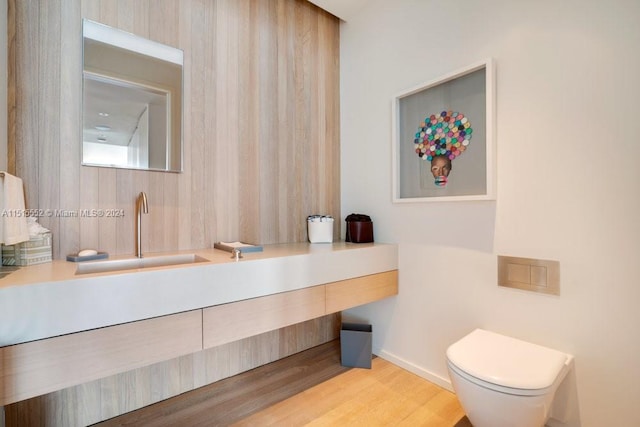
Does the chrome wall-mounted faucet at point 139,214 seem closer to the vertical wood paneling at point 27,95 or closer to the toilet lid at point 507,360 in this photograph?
the vertical wood paneling at point 27,95

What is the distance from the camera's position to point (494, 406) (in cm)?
110

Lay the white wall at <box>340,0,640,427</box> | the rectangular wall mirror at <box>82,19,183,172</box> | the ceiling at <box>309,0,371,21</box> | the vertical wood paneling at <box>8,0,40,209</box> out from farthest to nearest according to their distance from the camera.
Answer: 1. the ceiling at <box>309,0,371,21</box>
2. the rectangular wall mirror at <box>82,19,183,172</box>
3. the vertical wood paneling at <box>8,0,40,209</box>
4. the white wall at <box>340,0,640,427</box>

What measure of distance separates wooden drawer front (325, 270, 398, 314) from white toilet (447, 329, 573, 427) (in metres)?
0.60

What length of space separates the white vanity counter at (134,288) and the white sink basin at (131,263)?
0.06m

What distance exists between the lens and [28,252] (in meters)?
1.24

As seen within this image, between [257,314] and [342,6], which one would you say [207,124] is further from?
[342,6]

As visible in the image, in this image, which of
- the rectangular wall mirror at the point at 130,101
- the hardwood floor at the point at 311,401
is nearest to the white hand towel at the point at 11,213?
the rectangular wall mirror at the point at 130,101

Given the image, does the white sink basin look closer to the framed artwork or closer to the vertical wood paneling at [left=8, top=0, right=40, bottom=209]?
the vertical wood paneling at [left=8, top=0, right=40, bottom=209]

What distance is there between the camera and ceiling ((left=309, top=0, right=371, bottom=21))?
7.02 feet

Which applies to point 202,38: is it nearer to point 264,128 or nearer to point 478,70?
point 264,128

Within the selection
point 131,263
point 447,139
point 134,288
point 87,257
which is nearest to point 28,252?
point 87,257

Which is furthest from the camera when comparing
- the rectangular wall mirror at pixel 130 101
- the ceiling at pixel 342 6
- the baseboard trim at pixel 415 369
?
the ceiling at pixel 342 6

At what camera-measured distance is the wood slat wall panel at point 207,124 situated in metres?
1.36

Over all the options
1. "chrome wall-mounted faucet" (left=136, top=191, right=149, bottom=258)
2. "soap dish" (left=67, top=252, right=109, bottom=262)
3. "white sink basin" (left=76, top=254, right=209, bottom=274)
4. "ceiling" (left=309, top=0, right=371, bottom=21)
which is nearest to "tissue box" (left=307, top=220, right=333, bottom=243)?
"white sink basin" (left=76, top=254, right=209, bottom=274)
